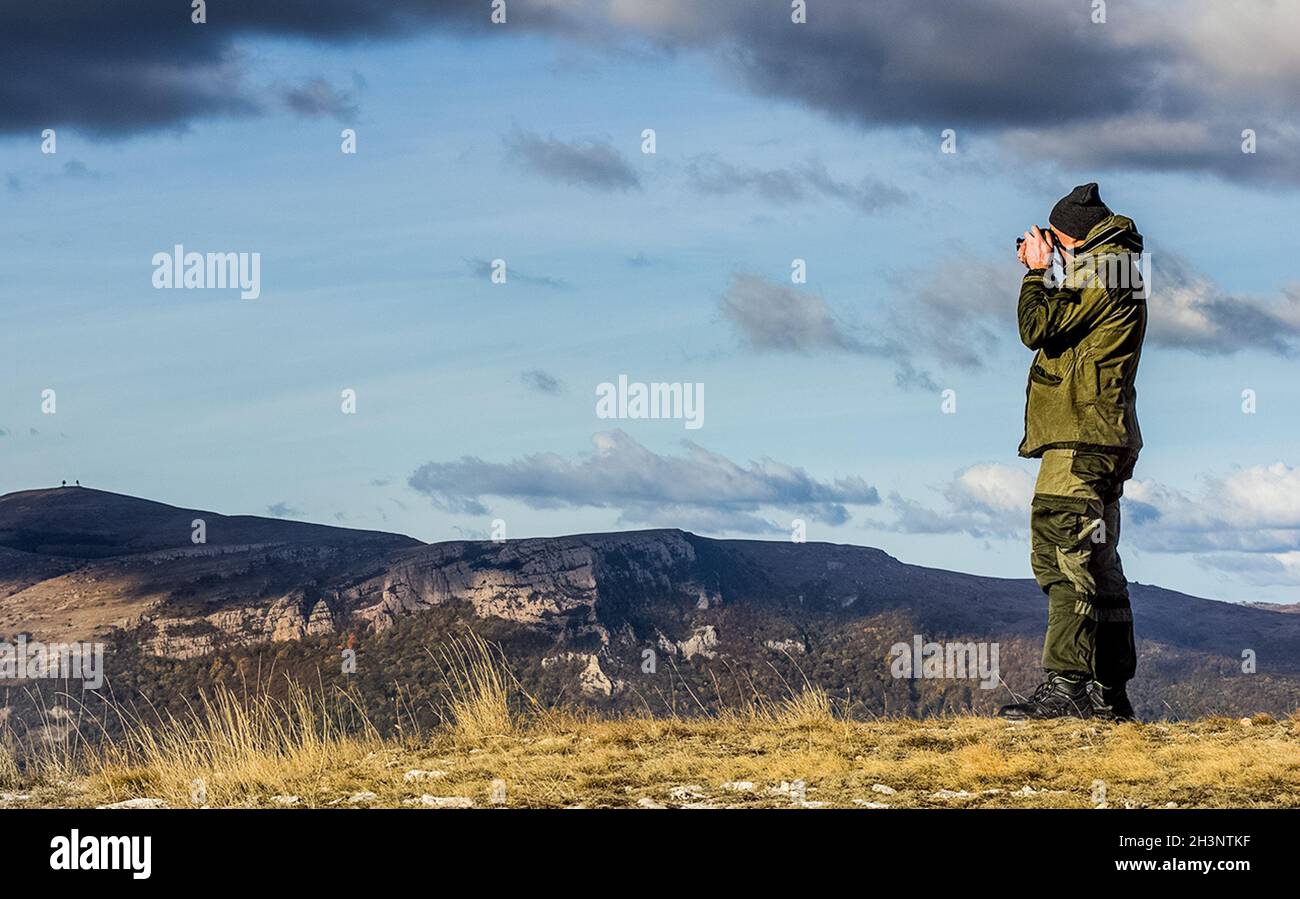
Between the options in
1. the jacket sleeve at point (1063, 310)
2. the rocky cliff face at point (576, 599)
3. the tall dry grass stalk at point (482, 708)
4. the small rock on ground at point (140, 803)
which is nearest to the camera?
the small rock on ground at point (140, 803)

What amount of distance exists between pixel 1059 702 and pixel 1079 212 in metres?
3.75

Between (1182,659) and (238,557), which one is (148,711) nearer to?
(238,557)

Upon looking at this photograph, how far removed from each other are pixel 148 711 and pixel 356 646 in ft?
19.6

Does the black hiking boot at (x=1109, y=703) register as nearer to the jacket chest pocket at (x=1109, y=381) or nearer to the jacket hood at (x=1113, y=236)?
the jacket chest pocket at (x=1109, y=381)

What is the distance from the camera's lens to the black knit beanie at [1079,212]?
11.9m

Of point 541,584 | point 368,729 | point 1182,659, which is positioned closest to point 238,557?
point 541,584

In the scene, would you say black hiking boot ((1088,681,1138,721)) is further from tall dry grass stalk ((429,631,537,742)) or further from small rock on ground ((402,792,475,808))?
small rock on ground ((402,792,475,808))

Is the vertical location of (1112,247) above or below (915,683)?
above

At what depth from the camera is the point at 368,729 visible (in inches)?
500

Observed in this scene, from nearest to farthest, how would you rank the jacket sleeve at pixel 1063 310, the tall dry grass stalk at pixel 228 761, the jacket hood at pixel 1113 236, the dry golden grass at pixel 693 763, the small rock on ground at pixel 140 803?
the dry golden grass at pixel 693 763, the small rock on ground at pixel 140 803, the tall dry grass stalk at pixel 228 761, the jacket sleeve at pixel 1063 310, the jacket hood at pixel 1113 236

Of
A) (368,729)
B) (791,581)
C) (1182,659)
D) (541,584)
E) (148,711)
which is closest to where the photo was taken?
(368,729)

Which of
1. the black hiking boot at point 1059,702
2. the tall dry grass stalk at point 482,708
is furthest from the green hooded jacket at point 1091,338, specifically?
the tall dry grass stalk at point 482,708

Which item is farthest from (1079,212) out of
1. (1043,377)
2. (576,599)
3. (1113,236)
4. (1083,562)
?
(576,599)

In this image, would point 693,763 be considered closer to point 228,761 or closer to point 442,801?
point 442,801
